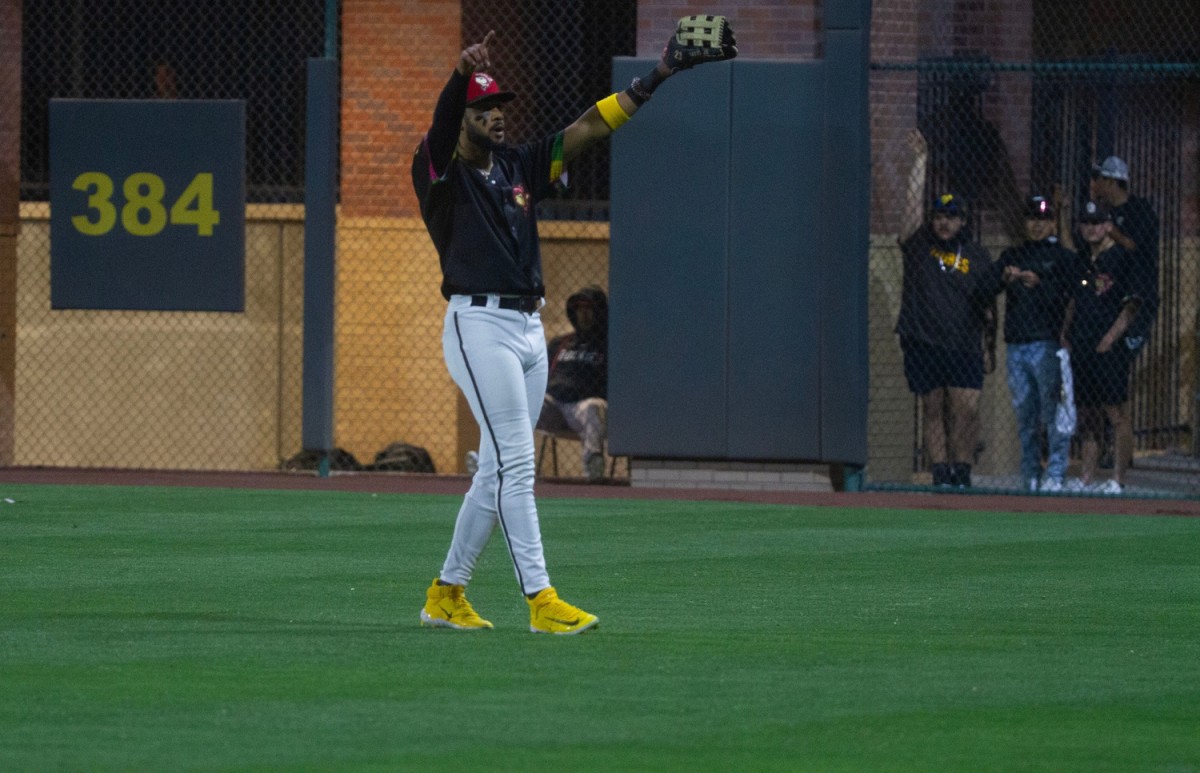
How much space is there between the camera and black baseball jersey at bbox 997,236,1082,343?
1631 centimetres

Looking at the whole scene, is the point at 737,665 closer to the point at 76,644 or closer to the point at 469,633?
the point at 469,633

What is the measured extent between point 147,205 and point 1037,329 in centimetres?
706

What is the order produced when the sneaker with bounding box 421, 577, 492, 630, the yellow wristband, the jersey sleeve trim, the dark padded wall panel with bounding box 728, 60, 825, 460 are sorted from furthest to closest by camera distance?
the dark padded wall panel with bounding box 728, 60, 825, 460, the jersey sleeve trim, the yellow wristband, the sneaker with bounding box 421, 577, 492, 630

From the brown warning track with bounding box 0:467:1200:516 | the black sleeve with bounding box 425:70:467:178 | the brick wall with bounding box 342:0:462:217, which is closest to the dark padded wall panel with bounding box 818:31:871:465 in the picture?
the brown warning track with bounding box 0:467:1200:516

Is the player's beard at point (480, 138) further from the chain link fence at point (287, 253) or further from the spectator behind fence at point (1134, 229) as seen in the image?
the chain link fence at point (287, 253)

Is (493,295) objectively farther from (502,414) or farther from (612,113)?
(612,113)

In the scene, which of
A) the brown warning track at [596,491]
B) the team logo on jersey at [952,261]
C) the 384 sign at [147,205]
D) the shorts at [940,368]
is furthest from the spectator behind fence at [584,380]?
the team logo on jersey at [952,261]

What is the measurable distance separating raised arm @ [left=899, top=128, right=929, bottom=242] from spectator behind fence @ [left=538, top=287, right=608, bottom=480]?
8.59 feet

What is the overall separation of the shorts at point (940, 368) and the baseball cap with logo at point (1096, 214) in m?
1.32

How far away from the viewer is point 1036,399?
53.9 ft

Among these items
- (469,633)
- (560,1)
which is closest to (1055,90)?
(560,1)

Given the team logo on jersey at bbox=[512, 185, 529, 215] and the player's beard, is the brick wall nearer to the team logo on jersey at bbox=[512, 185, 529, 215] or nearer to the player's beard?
the team logo on jersey at bbox=[512, 185, 529, 215]

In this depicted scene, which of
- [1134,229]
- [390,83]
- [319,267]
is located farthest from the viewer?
[390,83]

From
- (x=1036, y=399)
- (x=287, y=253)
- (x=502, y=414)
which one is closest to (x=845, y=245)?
(x=1036, y=399)
